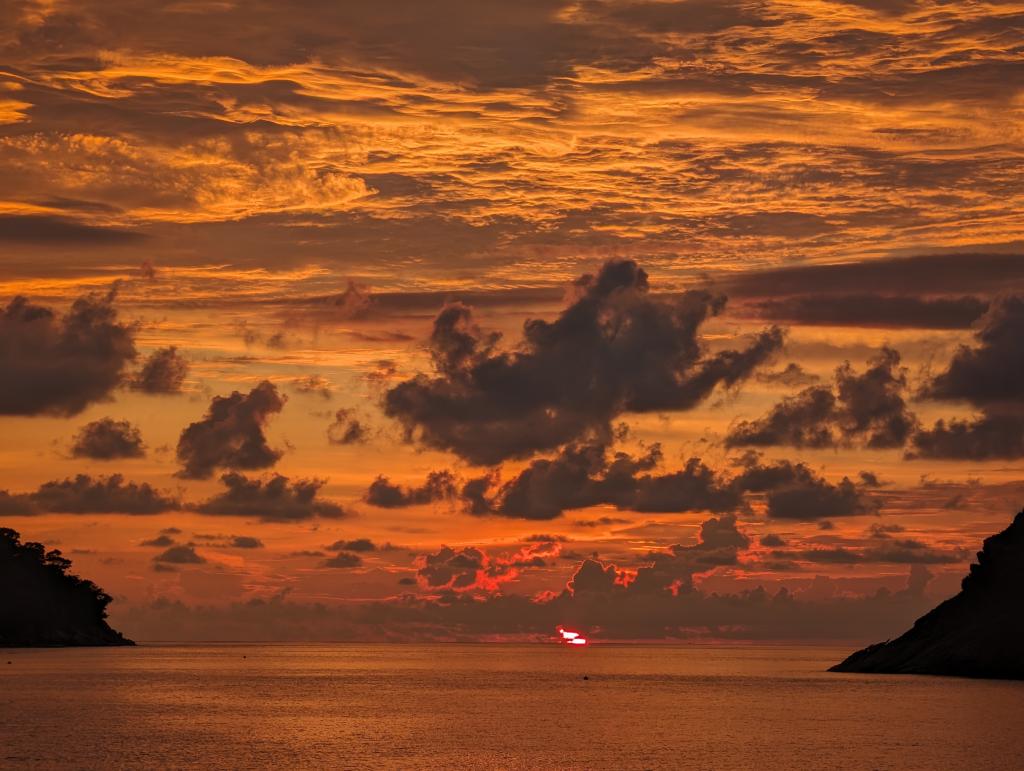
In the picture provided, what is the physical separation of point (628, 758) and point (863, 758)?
Result: 22.1 meters

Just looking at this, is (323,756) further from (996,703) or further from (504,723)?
(996,703)

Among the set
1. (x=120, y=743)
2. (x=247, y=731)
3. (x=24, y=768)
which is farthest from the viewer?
(x=247, y=731)

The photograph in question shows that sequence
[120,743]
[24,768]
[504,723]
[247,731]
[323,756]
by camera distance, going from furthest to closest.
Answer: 1. [504,723]
2. [247,731]
3. [120,743]
4. [323,756]
5. [24,768]

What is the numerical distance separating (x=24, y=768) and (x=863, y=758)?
75.0 meters

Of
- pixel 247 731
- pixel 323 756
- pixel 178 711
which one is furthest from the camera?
pixel 178 711

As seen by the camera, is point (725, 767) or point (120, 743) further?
point (120, 743)

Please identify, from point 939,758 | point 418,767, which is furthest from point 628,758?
point 939,758

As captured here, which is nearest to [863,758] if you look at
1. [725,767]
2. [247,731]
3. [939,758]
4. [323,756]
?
[939,758]

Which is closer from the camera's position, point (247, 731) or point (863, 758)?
point (863, 758)

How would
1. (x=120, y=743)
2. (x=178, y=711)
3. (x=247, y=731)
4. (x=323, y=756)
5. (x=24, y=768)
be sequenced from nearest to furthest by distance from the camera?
(x=24, y=768)
(x=323, y=756)
(x=120, y=743)
(x=247, y=731)
(x=178, y=711)

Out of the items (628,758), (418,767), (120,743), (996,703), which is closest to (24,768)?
(120,743)

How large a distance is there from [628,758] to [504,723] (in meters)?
44.5

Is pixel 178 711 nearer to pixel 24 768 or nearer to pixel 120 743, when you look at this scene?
pixel 120 743

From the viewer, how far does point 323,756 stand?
424 ft
